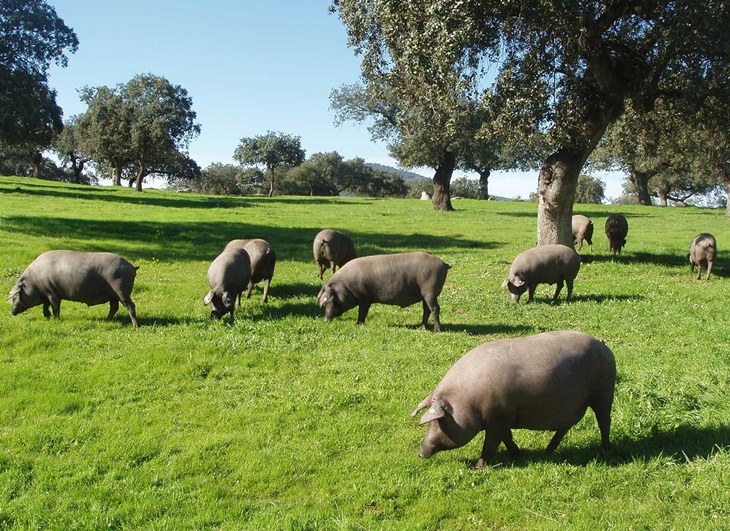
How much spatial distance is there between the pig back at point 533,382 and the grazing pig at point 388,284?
4890 millimetres

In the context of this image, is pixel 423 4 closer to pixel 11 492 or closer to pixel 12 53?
pixel 11 492

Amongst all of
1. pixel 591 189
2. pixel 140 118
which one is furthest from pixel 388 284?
pixel 591 189

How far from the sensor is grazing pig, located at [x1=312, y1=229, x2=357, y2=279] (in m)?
16.0

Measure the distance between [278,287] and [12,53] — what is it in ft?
101

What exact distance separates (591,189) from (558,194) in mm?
84140

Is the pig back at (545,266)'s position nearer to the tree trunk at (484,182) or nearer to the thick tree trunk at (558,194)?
the thick tree trunk at (558,194)

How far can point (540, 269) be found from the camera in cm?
1408

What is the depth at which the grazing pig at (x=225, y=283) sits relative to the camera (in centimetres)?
1126

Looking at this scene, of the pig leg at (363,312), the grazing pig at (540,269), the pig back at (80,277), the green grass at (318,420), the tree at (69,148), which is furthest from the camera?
the tree at (69,148)

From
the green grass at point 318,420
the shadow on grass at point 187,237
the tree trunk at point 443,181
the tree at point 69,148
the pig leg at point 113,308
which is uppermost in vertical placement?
the tree at point 69,148

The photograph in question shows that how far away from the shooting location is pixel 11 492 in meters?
5.71

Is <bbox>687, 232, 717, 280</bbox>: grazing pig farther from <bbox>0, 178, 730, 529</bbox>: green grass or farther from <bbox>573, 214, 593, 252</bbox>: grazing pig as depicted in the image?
<bbox>573, 214, 593, 252</bbox>: grazing pig

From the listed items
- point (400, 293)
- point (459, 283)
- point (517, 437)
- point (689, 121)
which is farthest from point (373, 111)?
point (517, 437)

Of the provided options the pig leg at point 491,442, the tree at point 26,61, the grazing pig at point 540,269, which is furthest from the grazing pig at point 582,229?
the tree at point 26,61
